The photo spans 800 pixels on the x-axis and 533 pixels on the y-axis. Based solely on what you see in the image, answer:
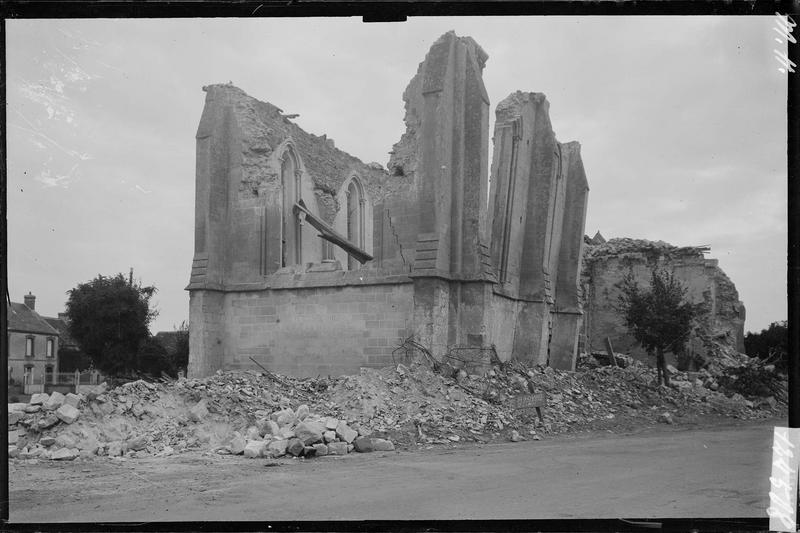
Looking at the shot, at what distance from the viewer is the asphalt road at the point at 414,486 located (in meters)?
7.15

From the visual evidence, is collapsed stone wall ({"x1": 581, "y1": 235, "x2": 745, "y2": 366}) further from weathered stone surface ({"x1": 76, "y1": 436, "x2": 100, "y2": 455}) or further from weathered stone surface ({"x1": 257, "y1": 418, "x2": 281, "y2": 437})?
weathered stone surface ({"x1": 76, "y1": 436, "x2": 100, "y2": 455})

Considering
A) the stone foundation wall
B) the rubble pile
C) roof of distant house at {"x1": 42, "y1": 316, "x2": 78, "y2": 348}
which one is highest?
the rubble pile

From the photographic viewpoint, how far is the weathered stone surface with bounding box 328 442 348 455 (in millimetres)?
11882

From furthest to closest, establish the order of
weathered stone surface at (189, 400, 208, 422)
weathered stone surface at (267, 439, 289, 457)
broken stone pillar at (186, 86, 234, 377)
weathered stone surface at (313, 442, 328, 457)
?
broken stone pillar at (186, 86, 234, 377)
weathered stone surface at (189, 400, 208, 422)
weathered stone surface at (313, 442, 328, 457)
weathered stone surface at (267, 439, 289, 457)

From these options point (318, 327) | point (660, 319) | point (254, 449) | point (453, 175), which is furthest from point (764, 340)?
point (254, 449)

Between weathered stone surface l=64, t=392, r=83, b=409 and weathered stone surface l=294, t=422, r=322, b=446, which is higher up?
weathered stone surface l=64, t=392, r=83, b=409

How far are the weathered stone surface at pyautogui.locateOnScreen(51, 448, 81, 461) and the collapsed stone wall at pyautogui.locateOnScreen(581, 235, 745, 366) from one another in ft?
77.4

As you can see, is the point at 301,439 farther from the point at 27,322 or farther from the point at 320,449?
the point at 27,322

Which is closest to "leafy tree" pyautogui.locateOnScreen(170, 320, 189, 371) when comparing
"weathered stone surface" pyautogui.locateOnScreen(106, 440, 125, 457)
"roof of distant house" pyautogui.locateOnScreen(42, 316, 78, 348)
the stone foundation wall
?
"roof of distant house" pyautogui.locateOnScreen(42, 316, 78, 348)

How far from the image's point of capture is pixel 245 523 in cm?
449

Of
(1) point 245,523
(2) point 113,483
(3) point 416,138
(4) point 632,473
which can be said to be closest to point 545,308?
(3) point 416,138

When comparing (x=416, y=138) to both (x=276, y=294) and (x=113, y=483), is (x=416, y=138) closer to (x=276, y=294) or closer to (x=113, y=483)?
(x=276, y=294)

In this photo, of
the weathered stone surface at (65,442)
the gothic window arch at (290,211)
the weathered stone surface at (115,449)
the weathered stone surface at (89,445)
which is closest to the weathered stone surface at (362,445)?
the weathered stone surface at (115,449)

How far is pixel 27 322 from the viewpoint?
119 feet
